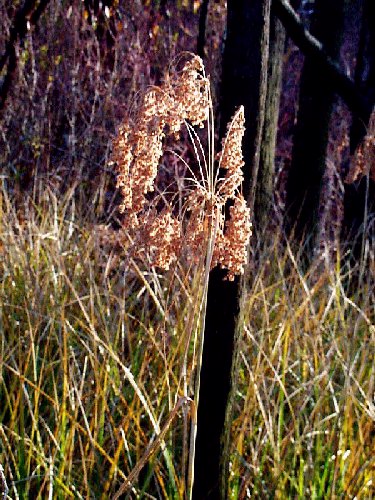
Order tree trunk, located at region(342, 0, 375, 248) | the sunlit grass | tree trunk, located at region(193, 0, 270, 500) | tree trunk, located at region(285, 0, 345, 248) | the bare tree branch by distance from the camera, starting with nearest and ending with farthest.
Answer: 1. tree trunk, located at region(193, 0, 270, 500)
2. the sunlit grass
3. the bare tree branch
4. tree trunk, located at region(342, 0, 375, 248)
5. tree trunk, located at region(285, 0, 345, 248)

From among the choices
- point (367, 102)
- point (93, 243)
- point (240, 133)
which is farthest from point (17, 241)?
point (240, 133)

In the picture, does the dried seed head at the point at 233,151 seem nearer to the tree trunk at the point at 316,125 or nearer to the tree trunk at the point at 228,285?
the tree trunk at the point at 228,285

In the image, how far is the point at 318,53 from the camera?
3277mm

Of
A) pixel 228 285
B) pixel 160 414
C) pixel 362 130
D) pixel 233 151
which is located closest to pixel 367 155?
pixel 228 285

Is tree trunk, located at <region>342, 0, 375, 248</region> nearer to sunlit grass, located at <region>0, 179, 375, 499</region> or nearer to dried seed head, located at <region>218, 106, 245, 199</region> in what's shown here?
sunlit grass, located at <region>0, 179, 375, 499</region>

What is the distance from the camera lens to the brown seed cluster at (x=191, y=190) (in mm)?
1667

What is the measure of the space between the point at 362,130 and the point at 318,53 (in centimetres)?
188

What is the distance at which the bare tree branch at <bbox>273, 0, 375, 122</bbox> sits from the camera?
113 inches

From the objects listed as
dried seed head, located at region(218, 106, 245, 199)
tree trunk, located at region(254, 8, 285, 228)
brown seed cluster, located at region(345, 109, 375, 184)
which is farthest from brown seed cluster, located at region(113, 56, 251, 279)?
tree trunk, located at region(254, 8, 285, 228)

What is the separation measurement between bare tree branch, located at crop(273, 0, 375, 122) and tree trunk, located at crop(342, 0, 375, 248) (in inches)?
21.6

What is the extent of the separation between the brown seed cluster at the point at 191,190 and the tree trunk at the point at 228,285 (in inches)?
10.0

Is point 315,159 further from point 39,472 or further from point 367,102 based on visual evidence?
point 39,472

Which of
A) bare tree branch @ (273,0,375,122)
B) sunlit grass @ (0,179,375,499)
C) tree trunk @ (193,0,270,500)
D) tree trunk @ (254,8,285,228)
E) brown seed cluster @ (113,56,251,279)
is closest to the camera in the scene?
brown seed cluster @ (113,56,251,279)

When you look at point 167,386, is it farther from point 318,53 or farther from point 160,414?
point 318,53
